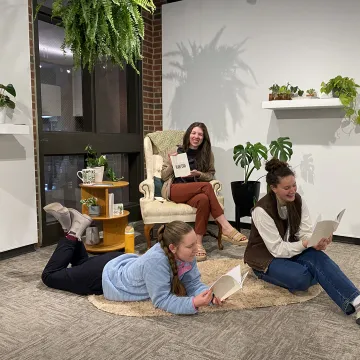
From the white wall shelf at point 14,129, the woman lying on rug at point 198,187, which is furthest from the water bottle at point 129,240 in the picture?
the white wall shelf at point 14,129

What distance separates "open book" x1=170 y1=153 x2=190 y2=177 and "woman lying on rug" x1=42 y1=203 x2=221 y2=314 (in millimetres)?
1174

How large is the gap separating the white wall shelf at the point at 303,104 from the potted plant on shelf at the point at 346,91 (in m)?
0.07

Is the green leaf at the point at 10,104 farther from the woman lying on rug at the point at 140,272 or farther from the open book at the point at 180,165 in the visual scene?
the open book at the point at 180,165

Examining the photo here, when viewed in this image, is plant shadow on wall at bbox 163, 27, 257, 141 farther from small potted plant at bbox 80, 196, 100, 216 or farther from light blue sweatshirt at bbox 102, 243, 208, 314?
light blue sweatshirt at bbox 102, 243, 208, 314

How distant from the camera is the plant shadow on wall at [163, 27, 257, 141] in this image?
451 cm

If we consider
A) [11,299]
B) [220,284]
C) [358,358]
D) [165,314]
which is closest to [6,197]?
[11,299]

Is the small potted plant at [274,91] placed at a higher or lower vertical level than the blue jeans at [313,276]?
higher

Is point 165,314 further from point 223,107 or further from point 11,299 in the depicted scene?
point 223,107

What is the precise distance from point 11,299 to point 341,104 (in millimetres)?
3042

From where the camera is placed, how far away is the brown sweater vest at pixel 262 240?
2551mm

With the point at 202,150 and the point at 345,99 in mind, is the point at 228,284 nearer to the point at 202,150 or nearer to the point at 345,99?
the point at 202,150

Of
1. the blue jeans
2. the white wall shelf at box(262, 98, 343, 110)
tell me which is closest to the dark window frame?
the white wall shelf at box(262, 98, 343, 110)

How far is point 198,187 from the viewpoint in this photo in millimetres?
3627

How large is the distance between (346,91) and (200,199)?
160 cm
